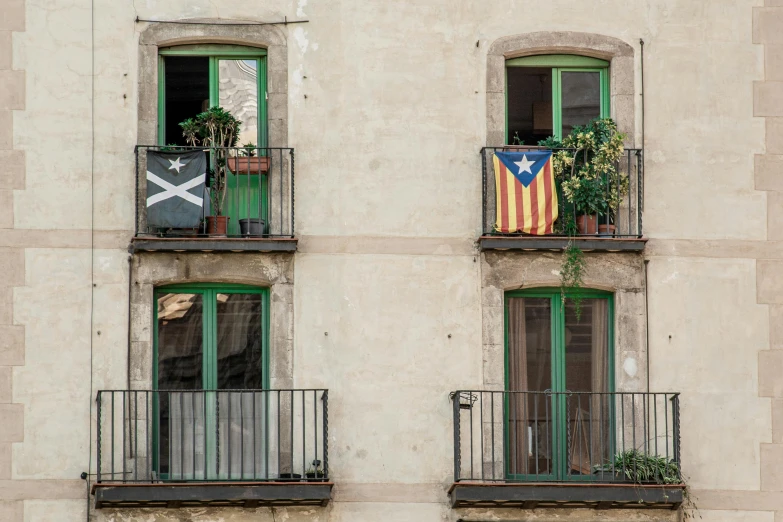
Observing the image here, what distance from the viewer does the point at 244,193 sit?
20.5 meters

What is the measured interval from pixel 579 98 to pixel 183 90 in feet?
15.4

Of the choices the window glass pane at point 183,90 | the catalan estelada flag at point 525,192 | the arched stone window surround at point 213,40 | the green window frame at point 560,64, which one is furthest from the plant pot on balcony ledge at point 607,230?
the window glass pane at point 183,90

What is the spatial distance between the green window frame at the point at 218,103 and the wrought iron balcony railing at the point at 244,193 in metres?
0.01

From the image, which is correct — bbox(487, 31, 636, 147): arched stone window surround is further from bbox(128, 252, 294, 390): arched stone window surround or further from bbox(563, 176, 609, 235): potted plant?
bbox(128, 252, 294, 390): arched stone window surround

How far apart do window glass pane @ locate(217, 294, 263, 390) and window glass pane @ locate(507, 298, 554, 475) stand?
2937mm

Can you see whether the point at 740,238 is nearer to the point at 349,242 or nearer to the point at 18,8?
the point at 349,242

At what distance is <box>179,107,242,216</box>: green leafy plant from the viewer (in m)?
20.3

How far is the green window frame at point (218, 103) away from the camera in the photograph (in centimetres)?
2041

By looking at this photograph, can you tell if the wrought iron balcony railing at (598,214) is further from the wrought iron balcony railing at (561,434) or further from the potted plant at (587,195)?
the wrought iron balcony railing at (561,434)

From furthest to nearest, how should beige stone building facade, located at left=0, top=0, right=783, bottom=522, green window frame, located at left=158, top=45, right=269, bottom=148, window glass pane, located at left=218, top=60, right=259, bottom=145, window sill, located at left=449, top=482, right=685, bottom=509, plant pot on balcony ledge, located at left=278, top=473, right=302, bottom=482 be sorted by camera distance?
window glass pane, located at left=218, top=60, right=259, bottom=145 < green window frame, located at left=158, top=45, right=269, bottom=148 < beige stone building facade, located at left=0, top=0, right=783, bottom=522 < plant pot on balcony ledge, located at left=278, top=473, right=302, bottom=482 < window sill, located at left=449, top=482, right=685, bottom=509

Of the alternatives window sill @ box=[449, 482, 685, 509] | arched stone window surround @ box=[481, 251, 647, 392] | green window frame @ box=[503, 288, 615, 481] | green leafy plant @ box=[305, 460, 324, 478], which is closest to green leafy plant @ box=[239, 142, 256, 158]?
arched stone window surround @ box=[481, 251, 647, 392]

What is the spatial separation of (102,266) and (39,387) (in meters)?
1.53

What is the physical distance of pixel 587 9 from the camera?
20.9 metres

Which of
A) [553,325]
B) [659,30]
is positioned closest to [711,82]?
[659,30]
